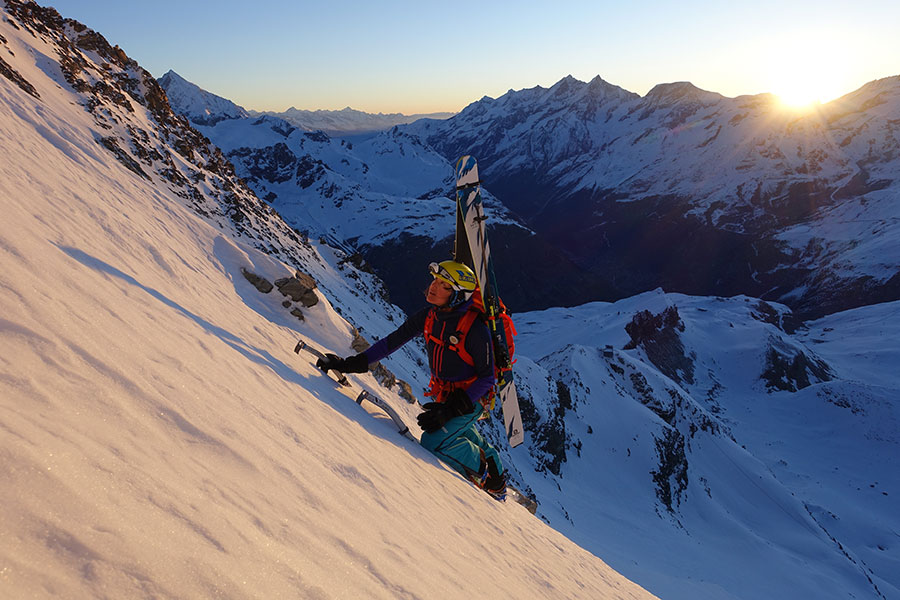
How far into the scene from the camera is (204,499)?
2361mm

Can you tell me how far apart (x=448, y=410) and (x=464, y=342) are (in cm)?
90

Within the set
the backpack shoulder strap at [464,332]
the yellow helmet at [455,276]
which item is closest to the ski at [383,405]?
the backpack shoulder strap at [464,332]

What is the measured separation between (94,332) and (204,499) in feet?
5.56

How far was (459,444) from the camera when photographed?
6.54 m

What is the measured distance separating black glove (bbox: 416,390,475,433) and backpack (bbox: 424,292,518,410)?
35 centimetres

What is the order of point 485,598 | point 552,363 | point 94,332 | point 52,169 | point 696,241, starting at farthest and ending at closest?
point 696,241, point 552,363, point 52,169, point 485,598, point 94,332

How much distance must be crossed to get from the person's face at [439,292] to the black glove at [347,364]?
1.37 meters

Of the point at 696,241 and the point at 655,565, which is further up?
the point at 696,241

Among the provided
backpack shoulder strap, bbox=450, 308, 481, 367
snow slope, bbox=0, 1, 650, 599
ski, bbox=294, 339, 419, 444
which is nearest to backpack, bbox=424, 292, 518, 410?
backpack shoulder strap, bbox=450, 308, 481, 367

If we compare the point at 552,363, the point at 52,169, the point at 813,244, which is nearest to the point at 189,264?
the point at 52,169

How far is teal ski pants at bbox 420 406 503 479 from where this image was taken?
6.40 m

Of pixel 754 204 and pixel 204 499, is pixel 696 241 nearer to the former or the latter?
pixel 754 204

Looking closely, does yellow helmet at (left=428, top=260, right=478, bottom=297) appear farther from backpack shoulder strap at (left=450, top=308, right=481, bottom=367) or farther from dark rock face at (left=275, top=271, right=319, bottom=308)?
dark rock face at (left=275, top=271, right=319, bottom=308)

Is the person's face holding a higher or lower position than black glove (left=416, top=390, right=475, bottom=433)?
higher
